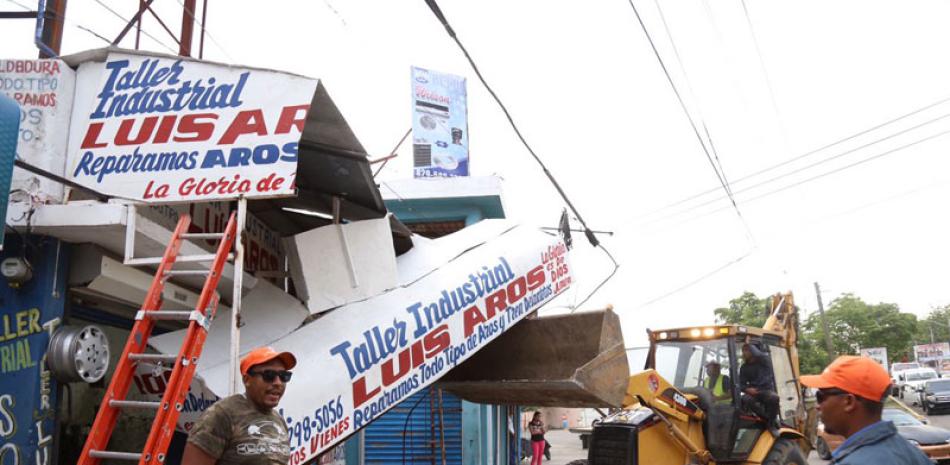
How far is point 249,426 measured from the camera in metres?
3.65

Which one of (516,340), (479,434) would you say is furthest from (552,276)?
(479,434)

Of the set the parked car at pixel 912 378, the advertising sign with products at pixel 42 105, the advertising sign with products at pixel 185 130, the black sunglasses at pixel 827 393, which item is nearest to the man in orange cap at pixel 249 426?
the advertising sign with products at pixel 185 130

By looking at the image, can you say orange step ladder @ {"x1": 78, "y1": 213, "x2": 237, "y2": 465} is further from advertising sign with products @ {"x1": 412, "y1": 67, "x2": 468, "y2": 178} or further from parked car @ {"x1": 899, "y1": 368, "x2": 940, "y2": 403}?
parked car @ {"x1": 899, "y1": 368, "x2": 940, "y2": 403}

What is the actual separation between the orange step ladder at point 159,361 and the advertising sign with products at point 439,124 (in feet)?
35.8

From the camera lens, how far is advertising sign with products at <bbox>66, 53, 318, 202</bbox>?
4.70 meters

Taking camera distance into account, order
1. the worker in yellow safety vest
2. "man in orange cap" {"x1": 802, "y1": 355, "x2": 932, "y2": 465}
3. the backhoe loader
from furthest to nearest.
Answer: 1. the worker in yellow safety vest
2. the backhoe loader
3. "man in orange cap" {"x1": 802, "y1": 355, "x2": 932, "y2": 465}

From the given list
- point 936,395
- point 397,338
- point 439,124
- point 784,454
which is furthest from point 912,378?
point 397,338

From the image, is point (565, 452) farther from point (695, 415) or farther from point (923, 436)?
point (695, 415)

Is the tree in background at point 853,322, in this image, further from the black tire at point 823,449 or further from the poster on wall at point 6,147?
the poster on wall at point 6,147

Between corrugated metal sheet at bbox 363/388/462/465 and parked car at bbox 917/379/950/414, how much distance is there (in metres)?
28.4

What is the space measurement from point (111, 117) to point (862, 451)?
4889mm

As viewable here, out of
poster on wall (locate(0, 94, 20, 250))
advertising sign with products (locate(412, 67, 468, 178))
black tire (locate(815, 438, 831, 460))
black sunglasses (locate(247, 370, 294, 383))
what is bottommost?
black tire (locate(815, 438, 831, 460))

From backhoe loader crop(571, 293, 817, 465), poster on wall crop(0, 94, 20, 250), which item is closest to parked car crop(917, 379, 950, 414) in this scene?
backhoe loader crop(571, 293, 817, 465)

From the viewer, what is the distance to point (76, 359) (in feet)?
15.7
